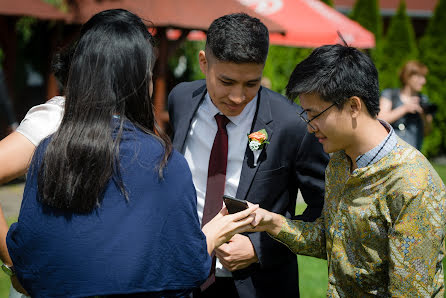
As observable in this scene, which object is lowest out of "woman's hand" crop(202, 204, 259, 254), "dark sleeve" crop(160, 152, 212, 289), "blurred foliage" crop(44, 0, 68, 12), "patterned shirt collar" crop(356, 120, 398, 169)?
"woman's hand" crop(202, 204, 259, 254)

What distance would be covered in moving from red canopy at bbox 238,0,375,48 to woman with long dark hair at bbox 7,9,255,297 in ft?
20.8

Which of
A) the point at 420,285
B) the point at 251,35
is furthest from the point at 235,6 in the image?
the point at 420,285

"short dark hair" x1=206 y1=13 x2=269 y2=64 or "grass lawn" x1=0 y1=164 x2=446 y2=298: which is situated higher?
"short dark hair" x1=206 y1=13 x2=269 y2=64

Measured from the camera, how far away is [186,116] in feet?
9.41

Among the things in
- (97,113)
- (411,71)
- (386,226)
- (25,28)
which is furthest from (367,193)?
(25,28)

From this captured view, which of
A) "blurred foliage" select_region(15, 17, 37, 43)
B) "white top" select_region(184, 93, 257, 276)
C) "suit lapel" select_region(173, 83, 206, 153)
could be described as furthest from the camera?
"blurred foliage" select_region(15, 17, 37, 43)

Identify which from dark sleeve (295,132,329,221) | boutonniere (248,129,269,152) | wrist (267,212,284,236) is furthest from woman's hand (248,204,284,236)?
boutonniere (248,129,269,152)

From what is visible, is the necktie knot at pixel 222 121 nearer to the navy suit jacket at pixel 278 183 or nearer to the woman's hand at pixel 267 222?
the navy suit jacket at pixel 278 183

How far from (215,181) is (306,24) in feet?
19.7

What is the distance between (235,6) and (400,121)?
9.23ft

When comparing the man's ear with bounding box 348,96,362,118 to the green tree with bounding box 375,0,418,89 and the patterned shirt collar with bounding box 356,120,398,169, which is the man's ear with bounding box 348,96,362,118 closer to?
the patterned shirt collar with bounding box 356,120,398,169

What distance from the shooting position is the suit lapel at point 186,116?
9.20 feet

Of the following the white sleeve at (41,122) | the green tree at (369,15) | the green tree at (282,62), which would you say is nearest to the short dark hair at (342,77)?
the white sleeve at (41,122)

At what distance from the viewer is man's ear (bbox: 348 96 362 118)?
7.02 ft
